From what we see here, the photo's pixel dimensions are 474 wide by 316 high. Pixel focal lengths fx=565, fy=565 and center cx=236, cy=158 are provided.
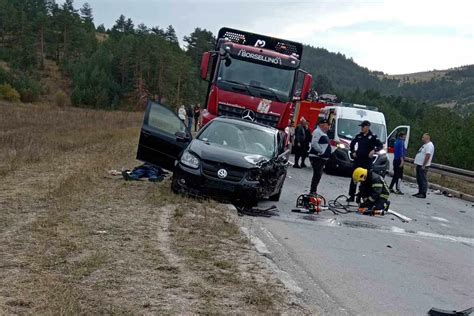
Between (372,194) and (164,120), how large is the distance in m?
4.44

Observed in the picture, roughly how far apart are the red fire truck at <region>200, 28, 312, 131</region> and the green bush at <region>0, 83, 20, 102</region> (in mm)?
55122

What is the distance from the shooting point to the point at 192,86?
73.9m

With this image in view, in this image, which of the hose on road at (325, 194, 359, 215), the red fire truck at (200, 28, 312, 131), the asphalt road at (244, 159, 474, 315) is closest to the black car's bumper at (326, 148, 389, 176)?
the red fire truck at (200, 28, 312, 131)

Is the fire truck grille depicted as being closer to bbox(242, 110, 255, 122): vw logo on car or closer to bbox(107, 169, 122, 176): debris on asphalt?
bbox(242, 110, 255, 122): vw logo on car

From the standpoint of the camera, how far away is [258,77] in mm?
15844

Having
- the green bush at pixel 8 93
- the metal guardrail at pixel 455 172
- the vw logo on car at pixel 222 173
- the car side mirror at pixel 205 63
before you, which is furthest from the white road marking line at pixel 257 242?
the green bush at pixel 8 93

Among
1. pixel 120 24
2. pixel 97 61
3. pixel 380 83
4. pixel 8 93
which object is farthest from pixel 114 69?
pixel 380 83

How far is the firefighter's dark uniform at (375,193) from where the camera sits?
11273mm

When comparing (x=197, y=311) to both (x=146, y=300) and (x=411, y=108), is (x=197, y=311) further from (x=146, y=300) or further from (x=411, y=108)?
(x=411, y=108)

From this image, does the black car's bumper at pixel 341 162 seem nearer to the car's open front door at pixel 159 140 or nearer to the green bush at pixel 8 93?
the car's open front door at pixel 159 140

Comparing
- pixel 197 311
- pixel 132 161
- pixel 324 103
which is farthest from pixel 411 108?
pixel 197 311

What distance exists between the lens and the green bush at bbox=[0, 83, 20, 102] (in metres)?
65.4

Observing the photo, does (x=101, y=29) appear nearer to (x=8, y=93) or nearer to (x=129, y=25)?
(x=129, y=25)

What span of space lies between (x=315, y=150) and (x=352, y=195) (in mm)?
1325
